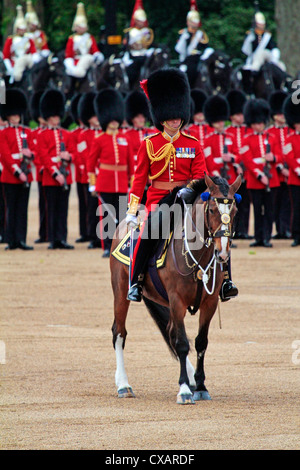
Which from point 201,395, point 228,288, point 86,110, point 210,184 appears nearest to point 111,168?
point 86,110

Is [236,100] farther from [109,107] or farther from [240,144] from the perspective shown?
[109,107]

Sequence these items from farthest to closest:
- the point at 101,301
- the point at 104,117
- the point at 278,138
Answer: the point at 278,138, the point at 104,117, the point at 101,301

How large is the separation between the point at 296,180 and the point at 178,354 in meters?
8.22

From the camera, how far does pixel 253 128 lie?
48.5ft

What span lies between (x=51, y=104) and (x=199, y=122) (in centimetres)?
195

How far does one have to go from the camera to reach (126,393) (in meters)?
6.50

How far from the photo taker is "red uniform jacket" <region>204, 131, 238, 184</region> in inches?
568

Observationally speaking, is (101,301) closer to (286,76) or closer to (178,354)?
(178,354)

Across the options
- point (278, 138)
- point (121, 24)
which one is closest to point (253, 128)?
point (278, 138)

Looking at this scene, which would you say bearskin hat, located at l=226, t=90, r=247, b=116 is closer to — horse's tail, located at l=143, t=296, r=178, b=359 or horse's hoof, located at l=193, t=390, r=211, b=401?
horse's tail, located at l=143, t=296, r=178, b=359

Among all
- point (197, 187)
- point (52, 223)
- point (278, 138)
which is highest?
point (197, 187)

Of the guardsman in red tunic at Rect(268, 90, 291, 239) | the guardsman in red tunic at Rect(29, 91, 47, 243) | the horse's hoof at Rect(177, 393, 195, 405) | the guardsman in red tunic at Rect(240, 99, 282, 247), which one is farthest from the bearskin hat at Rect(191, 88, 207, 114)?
the horse's hoof at Rect(177, 393, 195, 405)

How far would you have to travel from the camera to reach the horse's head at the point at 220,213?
6.00 metres

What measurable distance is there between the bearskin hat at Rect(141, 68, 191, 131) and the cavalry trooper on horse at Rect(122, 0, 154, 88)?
12.2 metres
